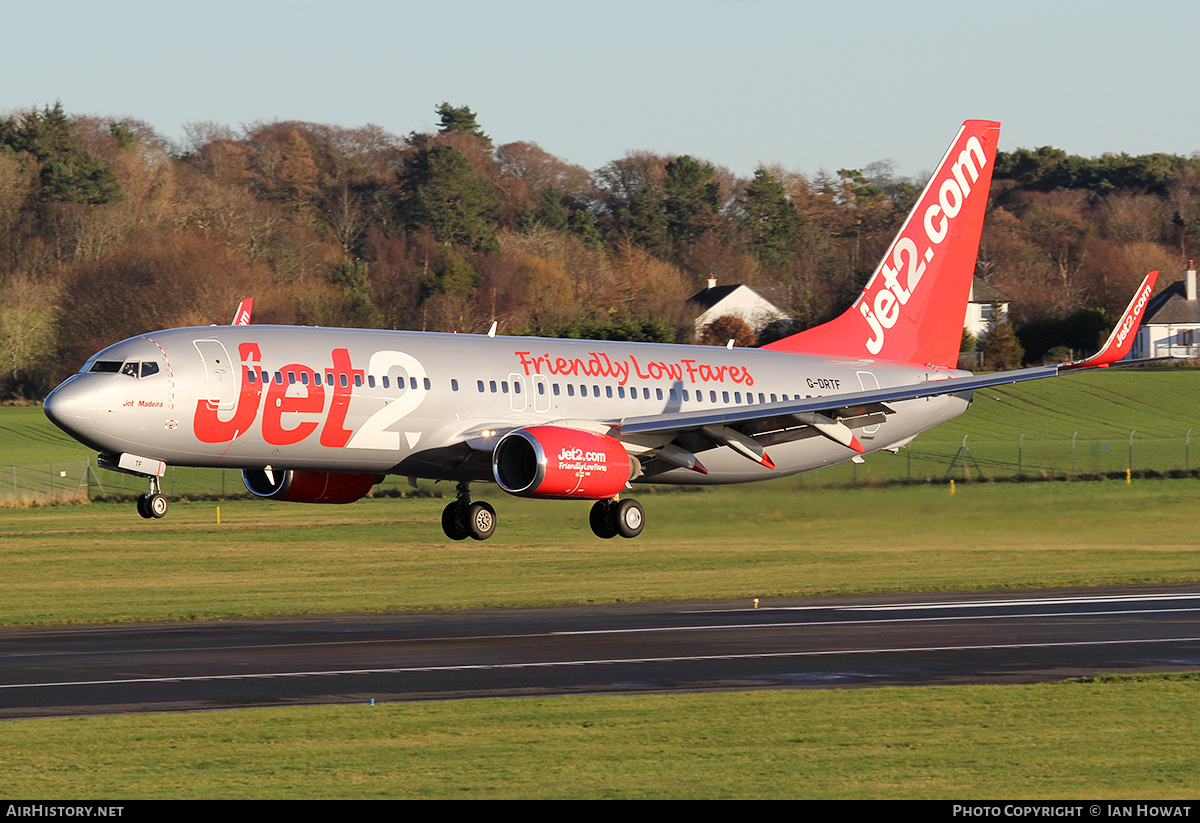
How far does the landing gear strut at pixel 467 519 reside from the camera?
44.2 m

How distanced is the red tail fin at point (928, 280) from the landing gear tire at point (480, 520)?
1405 centimetres

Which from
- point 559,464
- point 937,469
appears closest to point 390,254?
point 937,469

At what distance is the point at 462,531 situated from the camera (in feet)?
148

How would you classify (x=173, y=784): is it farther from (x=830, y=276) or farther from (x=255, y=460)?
(x=830, y=276)

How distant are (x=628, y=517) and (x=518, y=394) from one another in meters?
4.60

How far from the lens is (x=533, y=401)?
44.3 metres

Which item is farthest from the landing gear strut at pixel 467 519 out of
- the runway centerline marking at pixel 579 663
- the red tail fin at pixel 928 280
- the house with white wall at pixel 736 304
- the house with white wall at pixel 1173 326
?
the house with white wall at pixel 1173 326

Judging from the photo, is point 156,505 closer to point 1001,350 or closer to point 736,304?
point 1001,350

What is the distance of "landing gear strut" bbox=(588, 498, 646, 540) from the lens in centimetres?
4484

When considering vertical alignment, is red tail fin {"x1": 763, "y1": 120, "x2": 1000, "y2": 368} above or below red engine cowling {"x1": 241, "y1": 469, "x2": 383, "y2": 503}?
above

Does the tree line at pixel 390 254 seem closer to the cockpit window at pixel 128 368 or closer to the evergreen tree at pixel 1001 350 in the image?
the evergreen tree at pixel 1001 350

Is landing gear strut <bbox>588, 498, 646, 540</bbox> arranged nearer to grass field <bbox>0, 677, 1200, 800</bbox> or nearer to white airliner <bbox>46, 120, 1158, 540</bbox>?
white airliner <bbox>46, 120, 1158, 540</bbox>

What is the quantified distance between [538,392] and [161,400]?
34.3 ft

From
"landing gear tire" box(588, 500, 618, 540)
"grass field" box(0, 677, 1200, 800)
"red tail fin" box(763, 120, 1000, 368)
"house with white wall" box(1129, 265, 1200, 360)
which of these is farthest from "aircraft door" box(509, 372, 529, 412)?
"house with white wall" box(1129, 265, 1200, 360)
